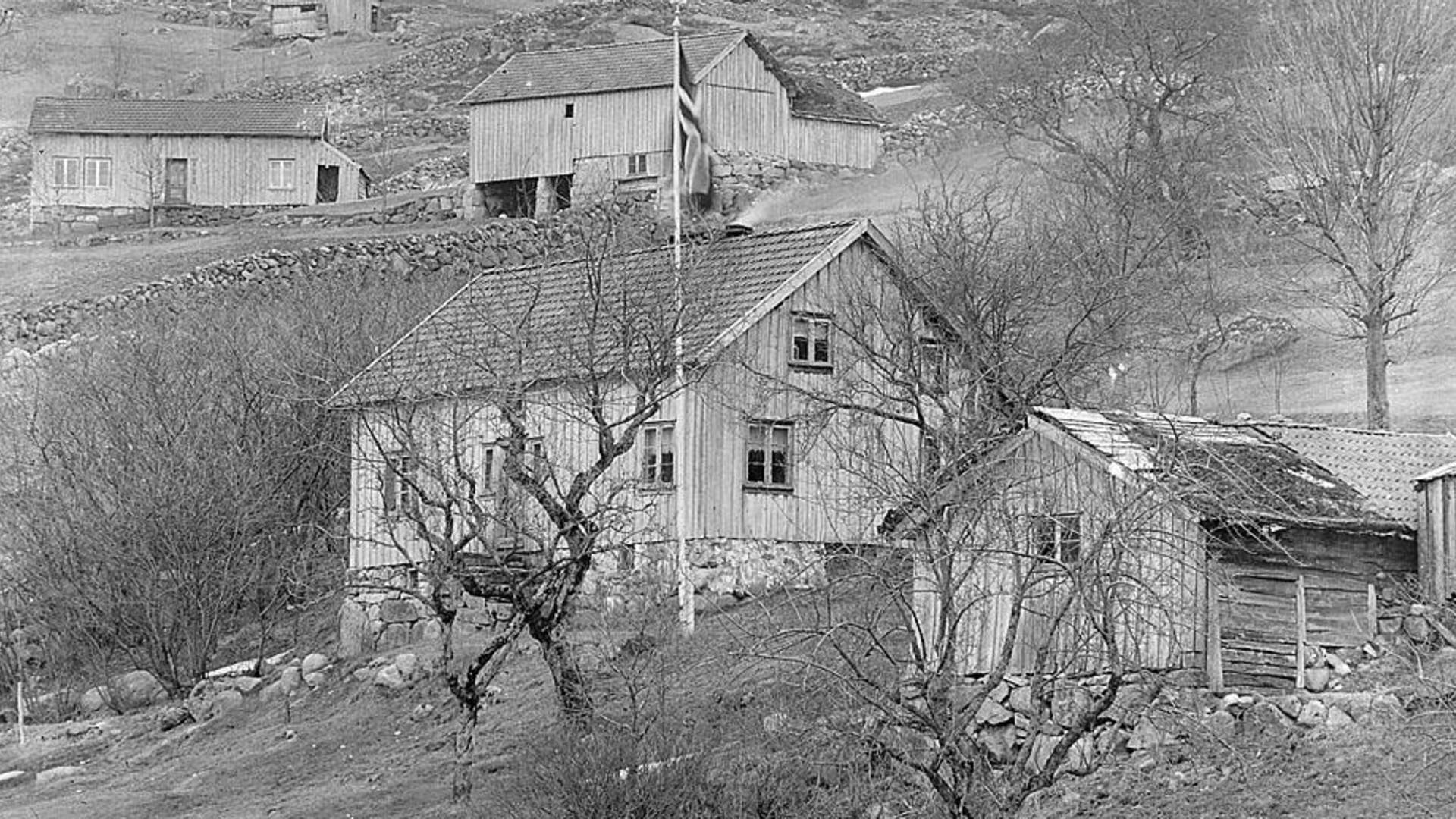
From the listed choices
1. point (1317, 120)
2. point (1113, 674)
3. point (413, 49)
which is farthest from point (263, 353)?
point (413, 49)

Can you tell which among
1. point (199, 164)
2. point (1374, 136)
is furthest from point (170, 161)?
point (1374, 136)

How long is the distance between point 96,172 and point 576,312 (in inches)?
2044

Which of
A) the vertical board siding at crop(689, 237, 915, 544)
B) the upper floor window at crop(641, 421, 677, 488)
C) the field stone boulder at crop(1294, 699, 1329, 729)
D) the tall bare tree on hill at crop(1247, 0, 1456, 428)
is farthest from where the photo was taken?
the tall bare tree on hill at crop(1247, 0, 1456, 428)

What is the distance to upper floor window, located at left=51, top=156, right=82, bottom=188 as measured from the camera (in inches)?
3529

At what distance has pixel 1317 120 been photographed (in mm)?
43969

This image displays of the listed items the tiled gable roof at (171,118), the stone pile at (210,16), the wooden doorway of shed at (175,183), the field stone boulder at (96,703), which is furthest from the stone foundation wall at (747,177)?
the stone pile at (210,16)

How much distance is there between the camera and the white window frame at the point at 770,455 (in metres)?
41.2

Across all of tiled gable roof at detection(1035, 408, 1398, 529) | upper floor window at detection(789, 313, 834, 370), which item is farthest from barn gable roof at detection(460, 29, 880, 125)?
tiled gable roof at detection(1035, 408, 1398, 529)

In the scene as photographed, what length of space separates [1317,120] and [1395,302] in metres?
5.95

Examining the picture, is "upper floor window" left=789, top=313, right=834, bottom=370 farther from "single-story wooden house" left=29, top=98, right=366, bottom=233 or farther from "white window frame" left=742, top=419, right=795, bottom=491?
"single-story wooden house" left=29, top=98, right=366, bottom=233

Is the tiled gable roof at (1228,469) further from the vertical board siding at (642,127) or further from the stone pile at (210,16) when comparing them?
the stone pile at (210,16)

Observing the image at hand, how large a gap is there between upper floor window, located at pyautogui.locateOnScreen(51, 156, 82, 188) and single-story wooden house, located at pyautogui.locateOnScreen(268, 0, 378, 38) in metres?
51.8

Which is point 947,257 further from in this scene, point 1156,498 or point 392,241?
point 392,241

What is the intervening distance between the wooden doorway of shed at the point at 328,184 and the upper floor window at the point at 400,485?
45600 millimetres
